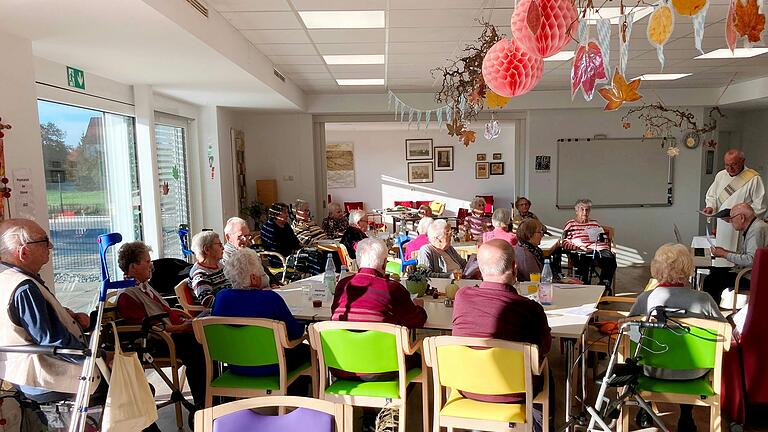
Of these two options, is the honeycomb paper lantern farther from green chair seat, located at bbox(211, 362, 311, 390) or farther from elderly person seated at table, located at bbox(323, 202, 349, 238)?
elderly person seated at table, located at bbox(323, 202, 349, 238)

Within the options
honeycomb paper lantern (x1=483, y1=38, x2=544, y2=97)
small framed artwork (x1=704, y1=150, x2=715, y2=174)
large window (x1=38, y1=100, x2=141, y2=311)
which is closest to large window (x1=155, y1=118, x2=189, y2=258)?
large window (x1=38, y1=100, x2=141, y2=311)

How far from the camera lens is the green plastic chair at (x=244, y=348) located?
2758 mm

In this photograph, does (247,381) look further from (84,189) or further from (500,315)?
(84,189)

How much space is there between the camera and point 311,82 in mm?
7719

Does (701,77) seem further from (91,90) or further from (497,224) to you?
(91,90)

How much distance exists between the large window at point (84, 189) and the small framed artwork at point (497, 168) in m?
10.0

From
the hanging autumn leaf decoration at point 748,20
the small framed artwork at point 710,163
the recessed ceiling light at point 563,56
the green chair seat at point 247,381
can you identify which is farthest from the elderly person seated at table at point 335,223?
the small framed artwork at point 710,163

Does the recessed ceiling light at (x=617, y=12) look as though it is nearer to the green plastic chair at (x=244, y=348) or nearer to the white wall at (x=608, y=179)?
the green plastic chair at (x=244, y=348)

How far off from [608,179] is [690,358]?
701 cm

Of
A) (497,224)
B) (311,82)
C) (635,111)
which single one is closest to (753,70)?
Answer: (635,111)

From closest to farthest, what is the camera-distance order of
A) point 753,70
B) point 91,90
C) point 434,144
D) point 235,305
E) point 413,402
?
1. point 235,305
2. point 413,402
3. point 91,90
4. point 753,70
5. point 434,144

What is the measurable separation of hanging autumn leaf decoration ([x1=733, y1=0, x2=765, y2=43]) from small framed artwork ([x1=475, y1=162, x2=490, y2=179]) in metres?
12.3

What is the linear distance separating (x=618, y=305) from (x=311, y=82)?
4.99 meters

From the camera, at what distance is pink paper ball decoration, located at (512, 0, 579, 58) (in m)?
2.06
